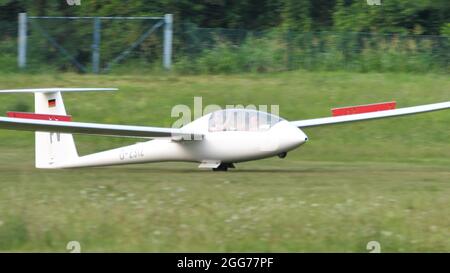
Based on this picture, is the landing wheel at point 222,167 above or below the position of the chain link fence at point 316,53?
below

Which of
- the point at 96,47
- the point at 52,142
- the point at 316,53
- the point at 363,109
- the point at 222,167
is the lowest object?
the point at 222,167

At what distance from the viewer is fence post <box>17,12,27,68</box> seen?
33.9m

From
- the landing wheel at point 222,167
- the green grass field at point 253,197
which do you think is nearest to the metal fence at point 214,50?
the green grass field at point 253,197

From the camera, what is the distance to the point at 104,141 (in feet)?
85.7

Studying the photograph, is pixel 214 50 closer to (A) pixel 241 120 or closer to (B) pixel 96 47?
(B) pixel 96 47

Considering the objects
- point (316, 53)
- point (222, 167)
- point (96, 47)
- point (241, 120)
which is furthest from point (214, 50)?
point (241, 120)

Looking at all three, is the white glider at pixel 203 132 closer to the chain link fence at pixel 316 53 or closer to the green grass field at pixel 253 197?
the green grass field at pixel 253 197

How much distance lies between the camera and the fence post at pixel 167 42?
33.6 m

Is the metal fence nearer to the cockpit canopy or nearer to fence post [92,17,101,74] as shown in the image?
fence post [92,17,101,74]

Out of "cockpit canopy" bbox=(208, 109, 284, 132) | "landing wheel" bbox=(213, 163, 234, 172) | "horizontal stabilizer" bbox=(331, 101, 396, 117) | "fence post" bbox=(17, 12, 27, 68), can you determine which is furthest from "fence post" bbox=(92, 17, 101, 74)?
"cockpit canopy" bbox=(208, 109, 284, 132)

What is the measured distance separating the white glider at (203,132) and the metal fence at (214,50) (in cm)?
1337

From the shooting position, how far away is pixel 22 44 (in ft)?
112

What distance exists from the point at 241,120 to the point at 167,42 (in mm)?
16166
